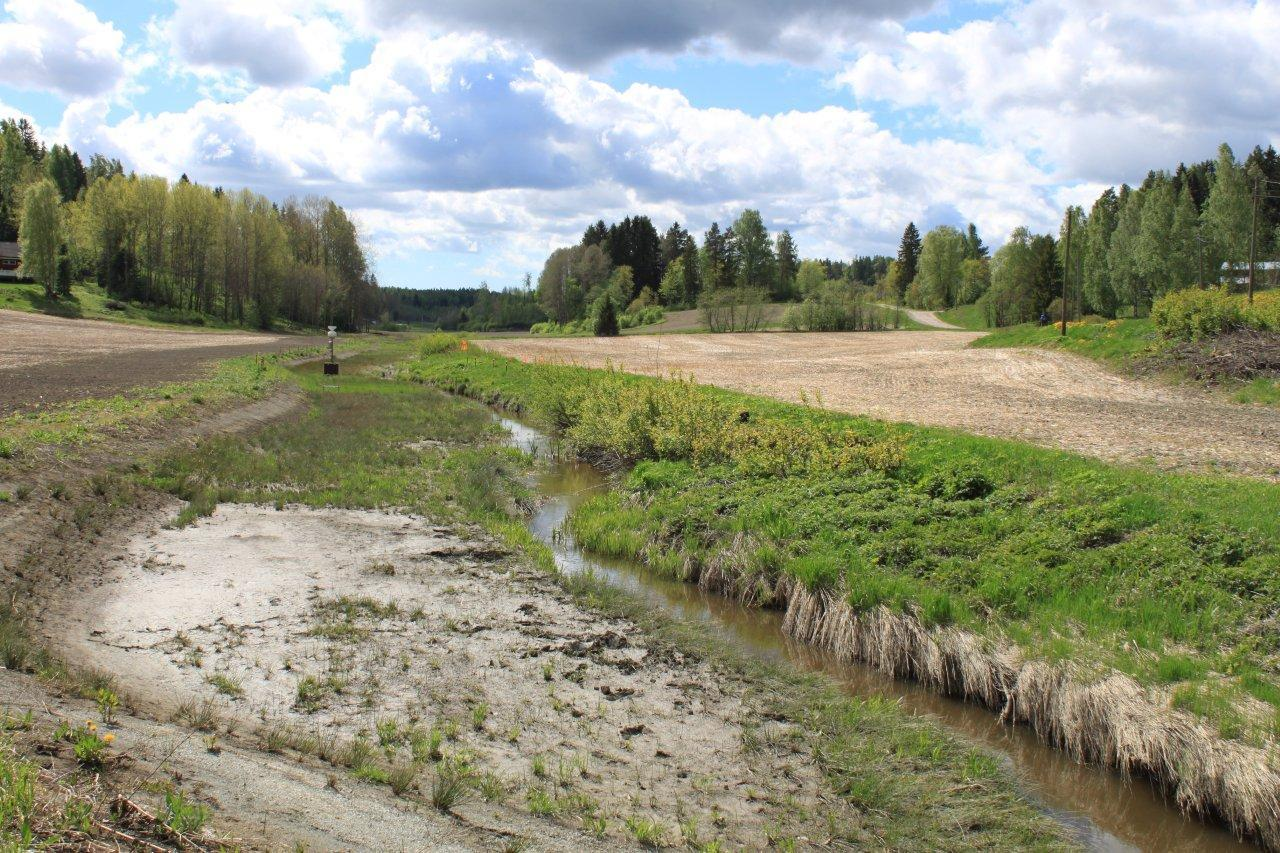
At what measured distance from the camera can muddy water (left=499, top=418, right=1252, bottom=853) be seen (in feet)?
21.3

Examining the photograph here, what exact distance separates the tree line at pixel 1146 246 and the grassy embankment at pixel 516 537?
137 feet

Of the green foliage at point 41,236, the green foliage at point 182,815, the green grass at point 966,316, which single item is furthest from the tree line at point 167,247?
the green foliage at point 182,815

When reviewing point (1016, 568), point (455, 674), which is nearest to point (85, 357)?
point (455, 674)

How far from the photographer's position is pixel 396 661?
793cm

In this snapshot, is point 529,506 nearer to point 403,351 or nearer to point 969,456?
point 969,456

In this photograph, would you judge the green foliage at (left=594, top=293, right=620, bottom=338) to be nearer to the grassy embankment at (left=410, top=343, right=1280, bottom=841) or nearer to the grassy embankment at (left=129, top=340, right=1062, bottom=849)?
the grassy embankment at (left=129, top=340, right=1062, bottom=849)

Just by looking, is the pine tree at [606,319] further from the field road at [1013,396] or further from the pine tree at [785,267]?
the pine tree at [785,267]

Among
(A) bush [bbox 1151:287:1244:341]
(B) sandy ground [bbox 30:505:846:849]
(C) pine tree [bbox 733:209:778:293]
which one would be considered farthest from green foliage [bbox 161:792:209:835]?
(C) pine tree [bbox 733:209:778:293]

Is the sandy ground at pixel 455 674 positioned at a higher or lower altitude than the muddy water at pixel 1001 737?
higher

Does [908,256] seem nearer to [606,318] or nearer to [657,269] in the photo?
[657,269]

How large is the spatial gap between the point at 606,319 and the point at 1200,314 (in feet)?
192

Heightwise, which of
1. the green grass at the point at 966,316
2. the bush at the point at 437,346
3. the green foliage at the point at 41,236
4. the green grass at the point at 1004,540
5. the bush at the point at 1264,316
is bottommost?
the green grass at the point at 1004,540

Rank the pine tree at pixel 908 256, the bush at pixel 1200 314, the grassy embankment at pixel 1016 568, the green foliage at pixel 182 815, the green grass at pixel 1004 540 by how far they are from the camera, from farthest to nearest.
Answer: the pine tree at pixel 908 256, the bush at pixel 1200 314, the green grass at pixel 1004 540, the grassy embankment at pixel 1016 568, the green foliage at pixel 182 815

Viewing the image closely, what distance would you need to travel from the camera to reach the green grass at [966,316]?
10688 cm
